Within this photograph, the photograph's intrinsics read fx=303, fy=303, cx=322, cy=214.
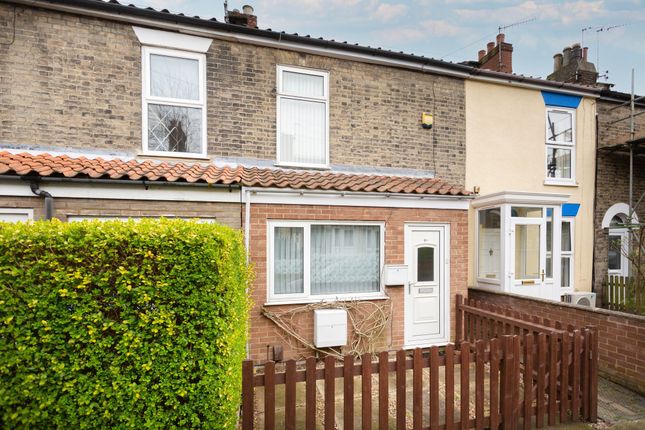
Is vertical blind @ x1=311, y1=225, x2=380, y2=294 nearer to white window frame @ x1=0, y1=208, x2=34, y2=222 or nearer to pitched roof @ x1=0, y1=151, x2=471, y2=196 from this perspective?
pitched roof @ x1=0, y1=151, x2=471, y2=196

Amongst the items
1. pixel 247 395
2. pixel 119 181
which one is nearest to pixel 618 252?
pixel 247 395

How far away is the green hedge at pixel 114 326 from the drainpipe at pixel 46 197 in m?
2.43

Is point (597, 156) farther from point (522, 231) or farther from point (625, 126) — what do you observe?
point (522, 231)

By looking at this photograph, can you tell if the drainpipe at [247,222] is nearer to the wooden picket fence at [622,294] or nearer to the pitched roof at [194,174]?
the pitched roof at [194,174]

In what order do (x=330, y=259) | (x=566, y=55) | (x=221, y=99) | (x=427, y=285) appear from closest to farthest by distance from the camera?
(x=330, y=259)
(x=427, y=285)
(x=221, y=99)
(x=566, y=55)

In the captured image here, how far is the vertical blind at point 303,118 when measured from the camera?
6895mm

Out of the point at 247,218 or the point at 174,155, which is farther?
the point at 174,155

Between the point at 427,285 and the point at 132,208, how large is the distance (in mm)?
5650

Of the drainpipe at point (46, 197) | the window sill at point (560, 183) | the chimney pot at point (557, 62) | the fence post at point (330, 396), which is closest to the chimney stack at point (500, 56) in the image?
the chimney pot at point (557, 62)

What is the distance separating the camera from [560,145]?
28.9 feet

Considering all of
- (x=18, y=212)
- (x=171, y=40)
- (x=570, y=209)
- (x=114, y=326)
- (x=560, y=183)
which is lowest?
(x=114, y=326)

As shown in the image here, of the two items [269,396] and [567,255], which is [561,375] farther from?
[567,255]

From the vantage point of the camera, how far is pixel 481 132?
816cm

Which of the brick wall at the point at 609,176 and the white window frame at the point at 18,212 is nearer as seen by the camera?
the white window frame at the point at 18,212
